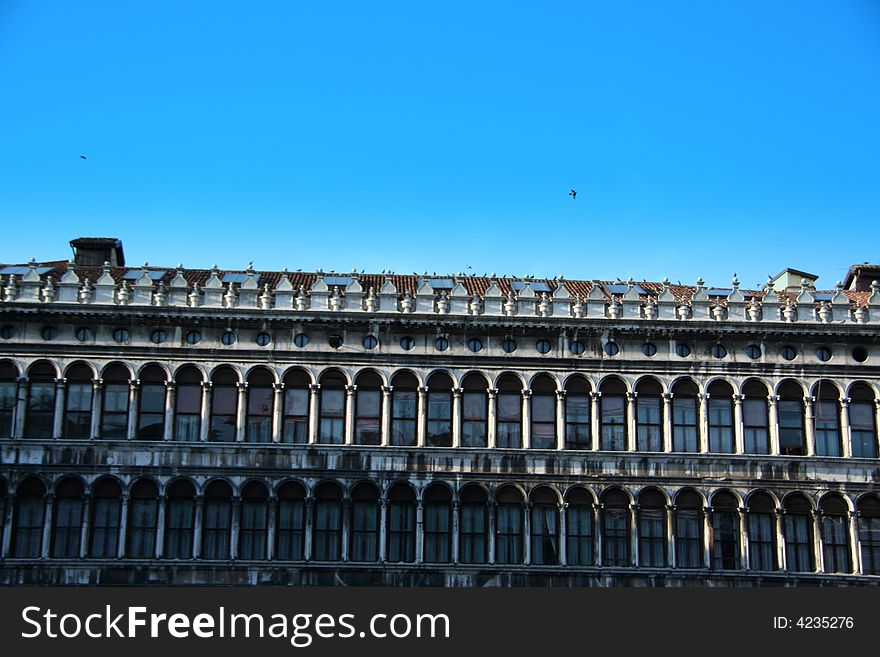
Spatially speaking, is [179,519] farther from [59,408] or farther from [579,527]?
[579,527]

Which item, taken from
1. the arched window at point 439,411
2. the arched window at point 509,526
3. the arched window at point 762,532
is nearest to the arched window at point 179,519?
the arched window at point 439,411

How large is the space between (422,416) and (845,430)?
13516mm

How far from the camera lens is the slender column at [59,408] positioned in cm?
4659

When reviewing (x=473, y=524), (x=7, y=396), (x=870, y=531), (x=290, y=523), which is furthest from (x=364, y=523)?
(x=870, y=531)

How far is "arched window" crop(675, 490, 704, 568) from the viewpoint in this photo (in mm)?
46969

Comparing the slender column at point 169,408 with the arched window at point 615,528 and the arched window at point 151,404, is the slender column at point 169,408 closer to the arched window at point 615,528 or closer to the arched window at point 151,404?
the arched window at point 151,404

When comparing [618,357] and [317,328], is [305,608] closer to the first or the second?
[317,328]

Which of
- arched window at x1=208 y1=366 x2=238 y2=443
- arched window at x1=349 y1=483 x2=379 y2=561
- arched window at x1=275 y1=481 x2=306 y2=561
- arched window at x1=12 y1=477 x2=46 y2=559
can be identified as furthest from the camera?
arched window at x1=208 y1=366 x2=238 y2=443

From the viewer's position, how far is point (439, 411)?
4766 centimetres

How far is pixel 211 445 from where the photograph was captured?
46625mm

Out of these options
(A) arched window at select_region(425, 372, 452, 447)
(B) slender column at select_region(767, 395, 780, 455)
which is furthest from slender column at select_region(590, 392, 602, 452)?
(B) slender column at select_region(767, 395, 780, 455)

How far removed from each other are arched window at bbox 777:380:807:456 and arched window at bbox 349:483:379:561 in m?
13.1

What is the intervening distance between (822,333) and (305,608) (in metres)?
19.7

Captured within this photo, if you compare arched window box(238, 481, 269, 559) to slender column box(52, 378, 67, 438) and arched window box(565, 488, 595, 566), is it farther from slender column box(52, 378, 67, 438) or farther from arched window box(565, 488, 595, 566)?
arched window box(565, 488, 595, 566)
